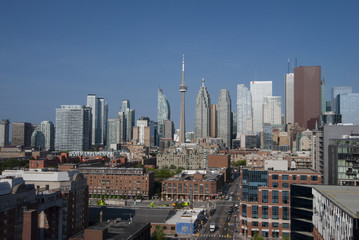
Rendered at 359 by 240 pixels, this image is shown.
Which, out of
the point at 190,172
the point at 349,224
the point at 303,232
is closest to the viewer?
the point at 349,224

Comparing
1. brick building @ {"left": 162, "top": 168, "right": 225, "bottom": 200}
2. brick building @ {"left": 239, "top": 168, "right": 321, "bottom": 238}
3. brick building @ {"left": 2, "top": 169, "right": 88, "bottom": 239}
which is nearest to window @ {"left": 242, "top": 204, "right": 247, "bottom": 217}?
brick building @ {"left": 239, "top": 168, "right": 321, "bottom": 238}

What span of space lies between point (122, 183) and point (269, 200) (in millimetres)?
76149

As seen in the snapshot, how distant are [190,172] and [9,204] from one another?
114 metres

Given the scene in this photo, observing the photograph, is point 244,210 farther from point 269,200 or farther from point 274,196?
point 274,196

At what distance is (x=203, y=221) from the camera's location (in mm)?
104062

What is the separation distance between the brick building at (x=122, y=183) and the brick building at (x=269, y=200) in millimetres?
66373

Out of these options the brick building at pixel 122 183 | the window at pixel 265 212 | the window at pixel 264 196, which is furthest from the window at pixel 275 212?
the brick building at pixel 122 183

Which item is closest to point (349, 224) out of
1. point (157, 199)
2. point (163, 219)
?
point (163, 219)

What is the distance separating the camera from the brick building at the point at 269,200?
267ft

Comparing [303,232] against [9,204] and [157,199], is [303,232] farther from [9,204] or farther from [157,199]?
[157,199]

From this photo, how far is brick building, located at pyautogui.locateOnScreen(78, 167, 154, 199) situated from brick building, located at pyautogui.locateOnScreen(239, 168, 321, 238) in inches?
2613

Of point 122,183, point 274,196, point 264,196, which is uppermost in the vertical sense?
point 274,196

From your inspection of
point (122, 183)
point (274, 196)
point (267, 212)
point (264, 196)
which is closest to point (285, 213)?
point (267, 212)

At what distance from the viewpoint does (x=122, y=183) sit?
147m
